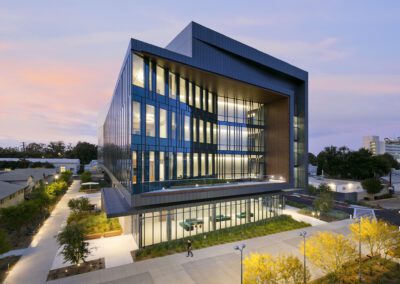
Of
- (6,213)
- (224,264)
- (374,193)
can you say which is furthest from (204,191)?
(374,193)

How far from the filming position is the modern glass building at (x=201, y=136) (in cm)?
2003

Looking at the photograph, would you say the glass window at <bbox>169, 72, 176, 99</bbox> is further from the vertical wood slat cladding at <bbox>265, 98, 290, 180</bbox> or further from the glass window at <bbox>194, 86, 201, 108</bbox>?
the vertical wood slat cladding at <bbox>265, 98, 290, 180</bbox>

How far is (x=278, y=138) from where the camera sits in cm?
3472

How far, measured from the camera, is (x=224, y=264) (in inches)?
659

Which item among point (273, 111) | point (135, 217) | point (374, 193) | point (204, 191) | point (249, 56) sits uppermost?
point (249, 56)

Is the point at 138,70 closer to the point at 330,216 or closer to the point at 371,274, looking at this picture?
the point at 371,274

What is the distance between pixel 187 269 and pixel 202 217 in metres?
7.38

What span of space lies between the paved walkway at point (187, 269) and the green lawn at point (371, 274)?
4.17 ft

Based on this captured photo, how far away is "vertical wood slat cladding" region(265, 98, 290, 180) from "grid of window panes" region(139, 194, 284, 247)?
5.74 metres

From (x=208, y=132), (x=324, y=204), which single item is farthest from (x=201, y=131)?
(x=324, y=204)

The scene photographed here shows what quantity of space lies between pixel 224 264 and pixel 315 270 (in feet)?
22.1

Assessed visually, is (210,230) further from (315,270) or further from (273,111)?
(273,111)

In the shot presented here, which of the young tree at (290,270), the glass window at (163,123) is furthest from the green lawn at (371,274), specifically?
the glass window at (163,123)

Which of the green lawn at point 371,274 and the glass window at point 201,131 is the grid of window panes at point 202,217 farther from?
the green lawn at point 371,274
